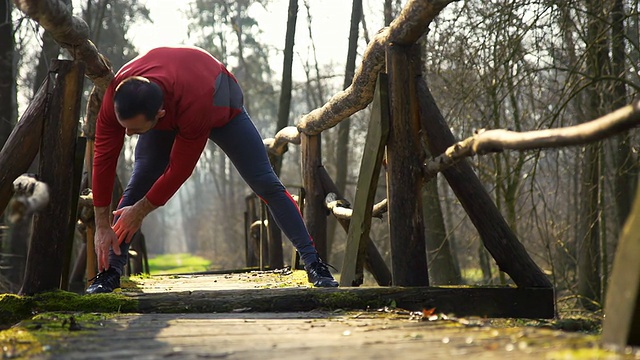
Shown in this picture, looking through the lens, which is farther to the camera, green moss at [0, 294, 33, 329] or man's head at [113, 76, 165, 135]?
man's head at [113, 76, 165, 135]

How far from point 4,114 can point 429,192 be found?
6.59 m

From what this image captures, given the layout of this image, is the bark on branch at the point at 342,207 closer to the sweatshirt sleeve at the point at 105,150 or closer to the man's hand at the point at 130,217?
the man's hand at the point at 130,217

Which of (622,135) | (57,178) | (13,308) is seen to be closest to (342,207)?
(57,178)

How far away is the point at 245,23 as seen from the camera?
33.3 metres

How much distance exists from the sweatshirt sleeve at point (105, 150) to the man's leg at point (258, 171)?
2.07 feet

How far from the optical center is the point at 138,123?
3.81 metres

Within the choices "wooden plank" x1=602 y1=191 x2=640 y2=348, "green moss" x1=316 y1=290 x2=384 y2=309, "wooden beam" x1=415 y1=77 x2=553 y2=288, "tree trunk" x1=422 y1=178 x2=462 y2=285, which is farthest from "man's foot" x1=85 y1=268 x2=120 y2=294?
"tree trunk" x1=422 y1=178 x2=462 y2=285

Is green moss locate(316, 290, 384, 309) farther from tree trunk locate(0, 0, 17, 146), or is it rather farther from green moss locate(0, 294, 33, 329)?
tree trunk locate(0, 0, 17, 146)

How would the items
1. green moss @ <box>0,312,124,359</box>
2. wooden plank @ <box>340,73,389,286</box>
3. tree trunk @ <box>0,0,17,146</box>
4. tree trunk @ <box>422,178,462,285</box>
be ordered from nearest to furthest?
green moss @ <box>0,312,124,359</box> < wooden plank @ <box>340,73,389,286</box> < tree trunk @ <box>0,0,17,146</box> < tree trunk @ <box>422,178,462,285</box>

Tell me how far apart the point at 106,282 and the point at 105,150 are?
74 cm

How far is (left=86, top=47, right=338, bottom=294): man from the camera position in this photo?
3.92 m

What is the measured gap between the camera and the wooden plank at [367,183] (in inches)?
157

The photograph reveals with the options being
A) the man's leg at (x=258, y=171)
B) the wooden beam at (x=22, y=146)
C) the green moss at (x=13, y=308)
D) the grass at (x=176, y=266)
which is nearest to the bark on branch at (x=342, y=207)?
the man's leg at (x=258, y=171)

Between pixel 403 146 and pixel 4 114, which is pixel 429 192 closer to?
pixel 4 114
